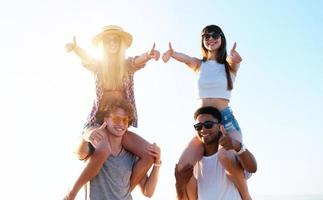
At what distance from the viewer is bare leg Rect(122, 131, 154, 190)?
9.25 m

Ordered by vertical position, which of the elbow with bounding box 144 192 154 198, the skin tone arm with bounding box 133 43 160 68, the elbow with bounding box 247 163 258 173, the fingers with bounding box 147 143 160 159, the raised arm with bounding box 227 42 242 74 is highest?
the raised arm with bounding box 227 42 242 74

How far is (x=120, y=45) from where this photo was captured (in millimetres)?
10086

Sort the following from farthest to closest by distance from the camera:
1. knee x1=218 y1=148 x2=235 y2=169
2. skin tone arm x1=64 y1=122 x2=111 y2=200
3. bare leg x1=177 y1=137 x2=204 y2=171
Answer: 1. bare leg x1=177 y1=137 x2=204 y2=171
2. knee x1=218 y1=148 x2=235 y2=169
3. skin tone arm x1=64 y1=122 x2=111 y2=200

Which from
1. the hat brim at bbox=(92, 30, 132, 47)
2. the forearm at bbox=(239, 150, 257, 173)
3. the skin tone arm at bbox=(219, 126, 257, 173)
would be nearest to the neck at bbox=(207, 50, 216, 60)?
the hat brim at bbox=(92, 30, 132, 47)

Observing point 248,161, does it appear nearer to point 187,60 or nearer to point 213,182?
point 213,182

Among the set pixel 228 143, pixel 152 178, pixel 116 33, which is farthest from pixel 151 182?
pixel 116 33

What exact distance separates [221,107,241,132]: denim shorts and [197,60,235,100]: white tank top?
0.30 metres

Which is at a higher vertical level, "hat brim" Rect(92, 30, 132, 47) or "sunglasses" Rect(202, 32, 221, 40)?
"sunglasses" Rect(202, 32, 221, 40)

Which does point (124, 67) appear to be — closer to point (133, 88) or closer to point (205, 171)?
point (133, 88)

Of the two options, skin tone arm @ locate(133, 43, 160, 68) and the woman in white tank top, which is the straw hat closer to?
skin tone arm @ locate(133, 43, 160, 68)

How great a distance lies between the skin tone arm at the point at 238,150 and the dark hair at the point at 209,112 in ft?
1.69

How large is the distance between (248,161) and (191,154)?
41.9 inches

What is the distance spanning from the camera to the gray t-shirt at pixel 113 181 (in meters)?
8.97

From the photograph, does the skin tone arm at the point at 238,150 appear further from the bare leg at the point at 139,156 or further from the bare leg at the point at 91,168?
the bare leg at the point at 91,168
